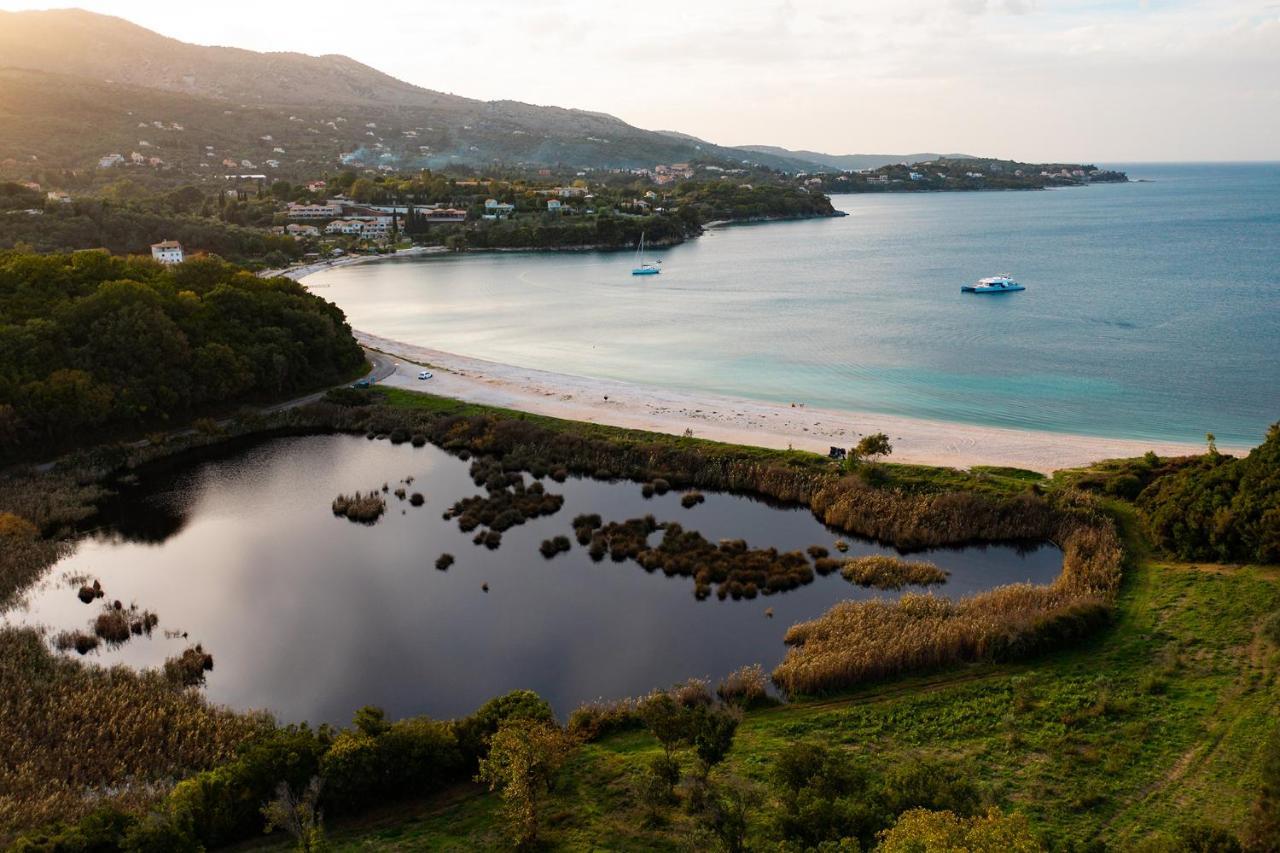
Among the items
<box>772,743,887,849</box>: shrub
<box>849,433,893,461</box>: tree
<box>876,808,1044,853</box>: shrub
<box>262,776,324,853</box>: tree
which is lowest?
<box>262,776,324,853</box>: tree

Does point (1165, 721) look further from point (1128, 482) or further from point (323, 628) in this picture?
point (323, 628)

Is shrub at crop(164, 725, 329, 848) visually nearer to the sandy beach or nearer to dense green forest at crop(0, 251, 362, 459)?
dense green forest at crop(0, 251, 362, 459)

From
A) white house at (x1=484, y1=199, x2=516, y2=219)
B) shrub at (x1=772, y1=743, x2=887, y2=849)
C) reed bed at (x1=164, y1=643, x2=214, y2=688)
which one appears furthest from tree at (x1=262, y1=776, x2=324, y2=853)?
white house at (x1=484, y1=199, x2=516, y2=219)

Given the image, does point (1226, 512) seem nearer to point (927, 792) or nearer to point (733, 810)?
point (927, 792)

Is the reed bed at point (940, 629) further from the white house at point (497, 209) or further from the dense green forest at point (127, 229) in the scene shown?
the white house at point (497, 209)

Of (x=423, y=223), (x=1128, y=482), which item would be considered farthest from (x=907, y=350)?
(x=423, y=223)
